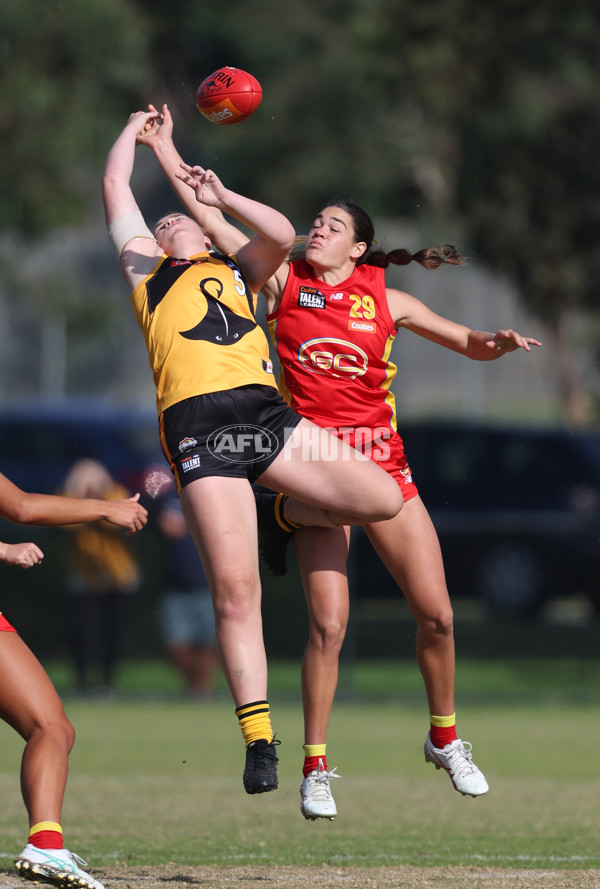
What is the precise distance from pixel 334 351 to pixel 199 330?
0.77 meters

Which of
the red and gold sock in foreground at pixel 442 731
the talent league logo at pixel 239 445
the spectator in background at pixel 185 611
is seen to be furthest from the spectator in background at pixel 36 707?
the spectator in background at pixel 185 611

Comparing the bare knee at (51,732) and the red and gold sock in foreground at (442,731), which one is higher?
the red and gold sock in foreground at (442,731)

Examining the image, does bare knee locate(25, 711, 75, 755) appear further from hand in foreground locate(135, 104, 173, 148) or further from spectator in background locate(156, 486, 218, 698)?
spectator in background locate(156, 486, 218, 698)

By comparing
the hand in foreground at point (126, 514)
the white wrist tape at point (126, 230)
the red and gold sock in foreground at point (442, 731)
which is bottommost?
the red and gold sock in foreground at point (442, 731)

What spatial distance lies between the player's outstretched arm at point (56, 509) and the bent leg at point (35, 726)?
48cm

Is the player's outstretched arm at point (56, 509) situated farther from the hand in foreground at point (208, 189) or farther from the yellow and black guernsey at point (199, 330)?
the hand in foreground at point (208, 189)

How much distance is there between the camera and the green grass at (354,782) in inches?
285

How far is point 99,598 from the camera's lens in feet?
43.6

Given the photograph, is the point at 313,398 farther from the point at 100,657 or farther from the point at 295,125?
the point at 295,125

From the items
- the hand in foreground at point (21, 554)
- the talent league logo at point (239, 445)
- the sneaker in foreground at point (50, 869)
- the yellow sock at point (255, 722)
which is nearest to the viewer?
the sneaker in foreground at point (50, 869)

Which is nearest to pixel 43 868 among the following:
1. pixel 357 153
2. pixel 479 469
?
pixel 479 469

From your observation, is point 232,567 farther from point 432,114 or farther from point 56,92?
point 56,92

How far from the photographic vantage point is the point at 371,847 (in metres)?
7.31

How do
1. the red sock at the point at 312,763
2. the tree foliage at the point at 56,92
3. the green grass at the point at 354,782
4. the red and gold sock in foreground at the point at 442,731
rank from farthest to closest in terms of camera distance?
1. the tree foliage at the point at 56,92
2. the green grass at the point at 354,782
3. the red and gold sock in foreground at the point at 442,731
4. the red sock at the point at 312,763
